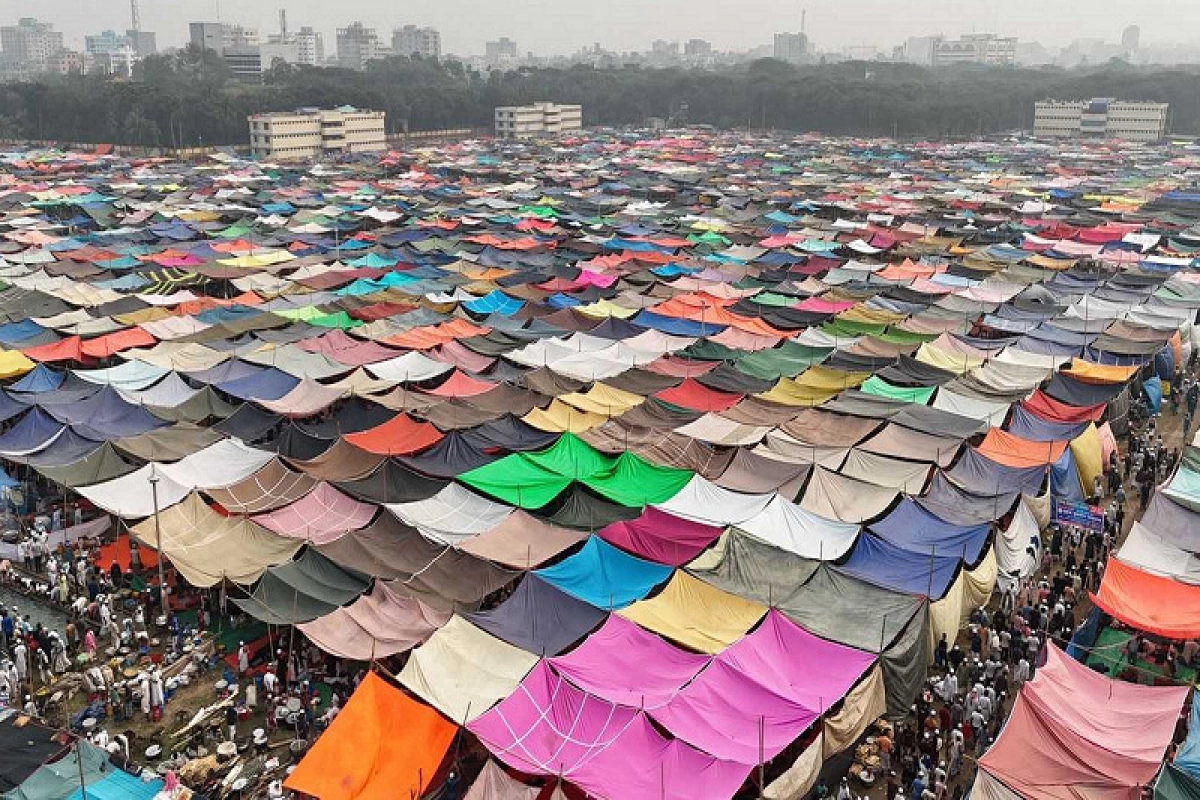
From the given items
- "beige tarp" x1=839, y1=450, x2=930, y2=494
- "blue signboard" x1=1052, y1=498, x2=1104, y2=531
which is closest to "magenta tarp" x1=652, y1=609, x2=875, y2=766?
"beige tarp" x1=839, y1=450, x2=930, y2=494

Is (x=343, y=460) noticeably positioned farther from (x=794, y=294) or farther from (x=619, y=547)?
(x=794, y=294)

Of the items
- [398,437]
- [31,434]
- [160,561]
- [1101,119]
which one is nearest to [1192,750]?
[160,561]

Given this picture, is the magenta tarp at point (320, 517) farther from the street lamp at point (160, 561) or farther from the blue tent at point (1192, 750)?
the blue tent at point (1192, 750)

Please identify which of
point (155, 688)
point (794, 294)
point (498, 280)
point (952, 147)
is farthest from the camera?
point (952, 147)

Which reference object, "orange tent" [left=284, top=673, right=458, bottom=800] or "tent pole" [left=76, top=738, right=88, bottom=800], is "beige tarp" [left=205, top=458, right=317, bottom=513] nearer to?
"orange tent" [left=284, top=673, right=458, bottom=800]

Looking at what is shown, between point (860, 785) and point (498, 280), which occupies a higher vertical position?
point (498, 280)

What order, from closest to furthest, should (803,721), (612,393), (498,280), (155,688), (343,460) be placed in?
(803,721)
(155,688)
(343,460)
(612,393)
(498,280)

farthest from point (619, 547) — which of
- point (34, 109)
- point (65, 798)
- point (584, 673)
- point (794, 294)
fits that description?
point (34, 109)
